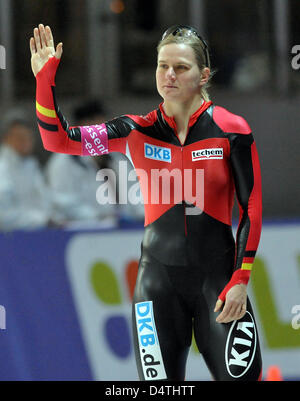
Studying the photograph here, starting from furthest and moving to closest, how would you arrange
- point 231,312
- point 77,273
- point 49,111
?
point 77,273 → point 231,312 → point 49,111

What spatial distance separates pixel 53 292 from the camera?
5.62 meters

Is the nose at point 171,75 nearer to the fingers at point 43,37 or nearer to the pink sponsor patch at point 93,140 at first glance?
the pink sponsor patch at point 93,140

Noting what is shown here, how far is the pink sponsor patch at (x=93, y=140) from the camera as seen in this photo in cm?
338

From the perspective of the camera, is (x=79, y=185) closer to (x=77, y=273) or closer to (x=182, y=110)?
(x=77, y=273)

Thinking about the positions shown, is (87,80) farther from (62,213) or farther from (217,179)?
(217,179)

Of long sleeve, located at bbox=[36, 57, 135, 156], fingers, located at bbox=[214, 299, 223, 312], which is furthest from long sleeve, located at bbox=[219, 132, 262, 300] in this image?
long sleeve, located at bbox=[36, 57, 135, 156]

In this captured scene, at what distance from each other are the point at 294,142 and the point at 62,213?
3.16 meters

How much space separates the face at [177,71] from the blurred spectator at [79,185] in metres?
2.70

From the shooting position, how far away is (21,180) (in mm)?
6090

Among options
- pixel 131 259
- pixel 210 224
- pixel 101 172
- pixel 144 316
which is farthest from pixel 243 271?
pixel 101 172

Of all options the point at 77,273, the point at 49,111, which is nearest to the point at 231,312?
the point at 49,111

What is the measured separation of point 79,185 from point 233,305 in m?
2.91

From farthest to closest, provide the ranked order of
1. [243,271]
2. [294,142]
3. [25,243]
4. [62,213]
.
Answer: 1. [294,142]
2. [62,213]
3. [25,243]
4. [243,271]

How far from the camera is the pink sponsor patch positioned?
11.1 ft
